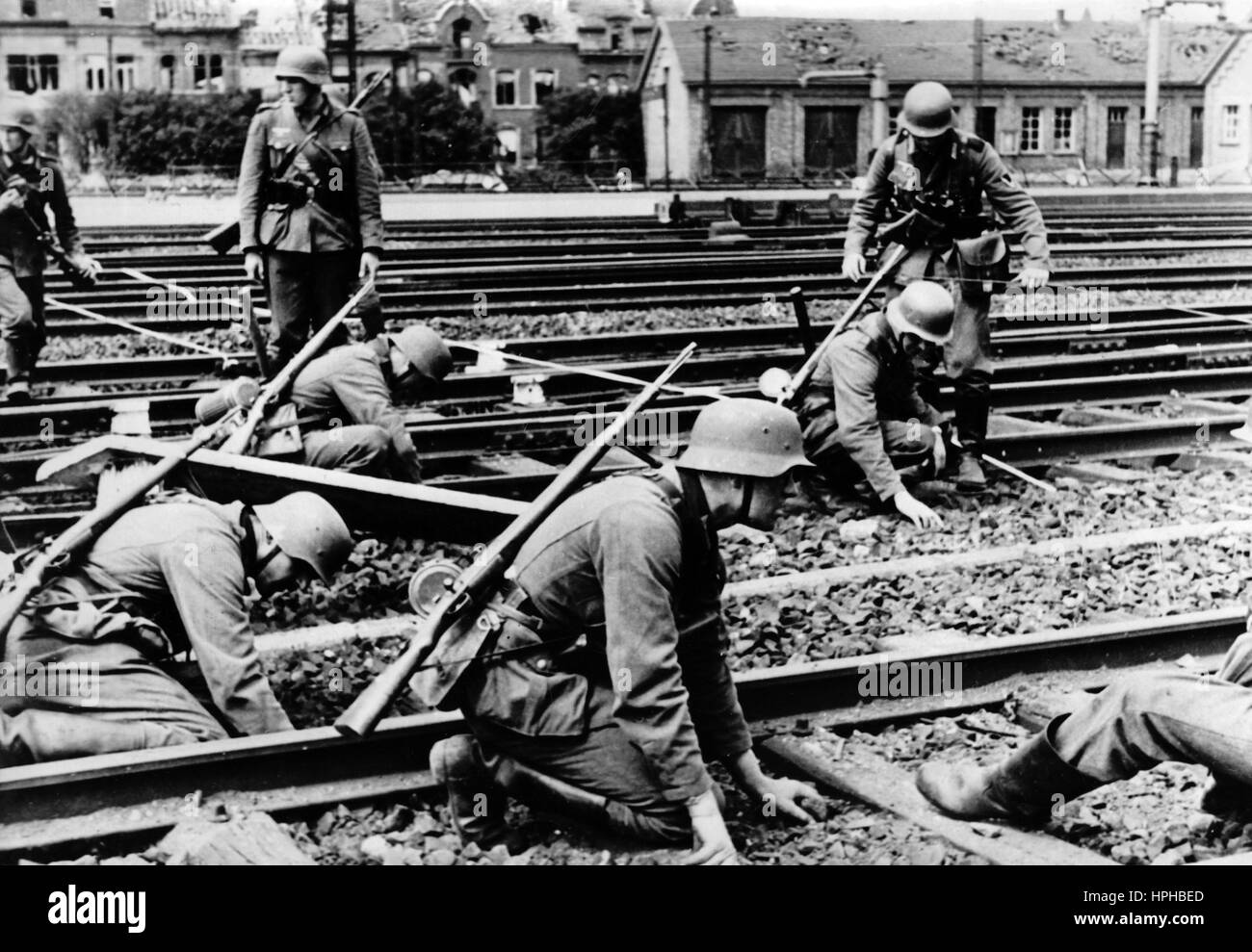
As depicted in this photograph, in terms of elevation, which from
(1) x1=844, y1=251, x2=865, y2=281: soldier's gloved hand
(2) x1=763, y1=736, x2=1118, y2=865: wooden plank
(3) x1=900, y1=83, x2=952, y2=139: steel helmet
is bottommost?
(2) x1=763, y1=736, x2=1118, y2=865: wooden plank

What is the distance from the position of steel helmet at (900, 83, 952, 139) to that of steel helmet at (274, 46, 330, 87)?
318 cm

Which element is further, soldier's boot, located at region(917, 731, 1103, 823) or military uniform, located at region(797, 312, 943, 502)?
military uniform, located at region(797, 312, 943, 502)

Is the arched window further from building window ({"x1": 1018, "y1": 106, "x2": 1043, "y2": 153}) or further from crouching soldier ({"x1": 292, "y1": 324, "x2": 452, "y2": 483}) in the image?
crouching soldier ({"x1": 292, "y1": 324, "x2": 452, "y2": 483})

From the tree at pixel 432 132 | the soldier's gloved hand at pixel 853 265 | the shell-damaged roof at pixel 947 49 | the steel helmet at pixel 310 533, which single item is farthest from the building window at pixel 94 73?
the steel helmet at pixel 310 533

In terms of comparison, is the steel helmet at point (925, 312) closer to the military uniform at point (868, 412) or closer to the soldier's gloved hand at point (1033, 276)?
the military uniform at point (868, 412)

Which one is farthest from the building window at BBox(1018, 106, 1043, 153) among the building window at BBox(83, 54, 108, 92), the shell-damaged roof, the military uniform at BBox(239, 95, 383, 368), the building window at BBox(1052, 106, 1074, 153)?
the military uniform at BBox(239, 95, 383, 368)

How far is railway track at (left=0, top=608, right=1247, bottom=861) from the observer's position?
4.38m

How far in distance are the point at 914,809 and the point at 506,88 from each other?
40504 millimetres

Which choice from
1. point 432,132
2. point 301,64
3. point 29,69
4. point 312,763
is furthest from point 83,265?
point 432,132

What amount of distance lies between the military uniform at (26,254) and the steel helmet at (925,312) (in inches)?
226

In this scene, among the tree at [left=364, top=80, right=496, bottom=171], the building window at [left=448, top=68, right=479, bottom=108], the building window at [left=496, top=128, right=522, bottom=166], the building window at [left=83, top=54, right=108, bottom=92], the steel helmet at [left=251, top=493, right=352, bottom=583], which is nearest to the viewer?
the steel helmet at [left=251, top=493, right=352, bottom=583]

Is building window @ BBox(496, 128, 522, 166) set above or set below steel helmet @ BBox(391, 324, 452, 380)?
above
